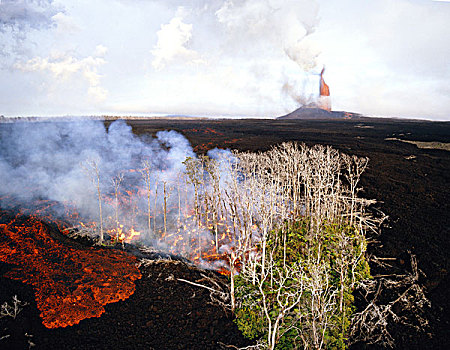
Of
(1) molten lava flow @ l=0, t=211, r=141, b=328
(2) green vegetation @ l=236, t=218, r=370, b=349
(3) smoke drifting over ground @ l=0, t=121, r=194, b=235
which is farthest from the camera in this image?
(3) smoke drifting over ground @ l=0, t=121, r=194, b=235

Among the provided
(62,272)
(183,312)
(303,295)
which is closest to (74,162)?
(62,272)

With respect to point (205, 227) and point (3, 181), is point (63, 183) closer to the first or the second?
point (3, 181)

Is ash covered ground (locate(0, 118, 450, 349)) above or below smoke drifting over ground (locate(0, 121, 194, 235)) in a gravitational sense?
below

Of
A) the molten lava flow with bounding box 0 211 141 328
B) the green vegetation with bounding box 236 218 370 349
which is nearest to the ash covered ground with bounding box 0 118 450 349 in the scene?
the molten lava flow with bounding box 0 211 141 328

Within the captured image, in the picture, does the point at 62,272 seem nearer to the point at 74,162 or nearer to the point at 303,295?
the point at 303,295

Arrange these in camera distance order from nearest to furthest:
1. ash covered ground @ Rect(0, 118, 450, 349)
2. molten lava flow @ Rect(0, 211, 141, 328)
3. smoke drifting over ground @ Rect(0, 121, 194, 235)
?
ash covered ground @ Rect(0, 118, 450, 349)
molten lava flow @ Rect(0, 211, 141, 328)
smoke drifting over ground @ Rect(0, 121, 194, 235)

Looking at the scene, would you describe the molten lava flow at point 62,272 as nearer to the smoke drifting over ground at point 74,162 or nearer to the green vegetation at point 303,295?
the smoke drifting over ground at point 74,162

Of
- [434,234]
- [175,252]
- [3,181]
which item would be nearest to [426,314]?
[434,234]

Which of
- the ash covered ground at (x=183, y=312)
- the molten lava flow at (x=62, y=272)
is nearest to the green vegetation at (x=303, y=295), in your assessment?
the ash covered ground at (x=183, y=312)

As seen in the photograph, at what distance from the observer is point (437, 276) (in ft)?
60.8

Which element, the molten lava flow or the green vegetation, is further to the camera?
the molten lava flow

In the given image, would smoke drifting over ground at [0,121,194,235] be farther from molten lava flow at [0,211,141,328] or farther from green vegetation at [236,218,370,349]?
green vegetation at [236,218,370,349]

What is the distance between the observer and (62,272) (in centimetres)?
1594

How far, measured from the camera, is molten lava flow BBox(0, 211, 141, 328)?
13695 mm
